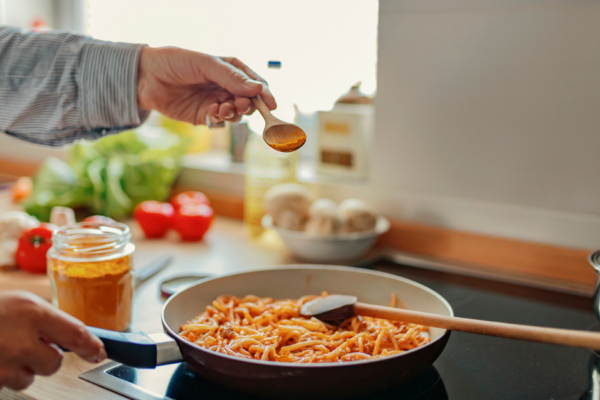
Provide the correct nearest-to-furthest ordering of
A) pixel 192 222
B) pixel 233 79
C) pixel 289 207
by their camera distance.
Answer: pixel 233 79 → pixel 289 207 → pixel 192 222

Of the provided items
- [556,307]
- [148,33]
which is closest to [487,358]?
[556,307]

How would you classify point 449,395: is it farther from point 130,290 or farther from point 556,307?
point 130,290

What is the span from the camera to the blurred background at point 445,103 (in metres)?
1.21

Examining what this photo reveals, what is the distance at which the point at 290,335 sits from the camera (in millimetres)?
897

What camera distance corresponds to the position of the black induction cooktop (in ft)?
2.64

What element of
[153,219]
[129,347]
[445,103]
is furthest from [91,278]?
[445,103]

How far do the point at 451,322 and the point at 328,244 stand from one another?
0.56 m

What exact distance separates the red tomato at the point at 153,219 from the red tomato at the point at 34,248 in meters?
0.43

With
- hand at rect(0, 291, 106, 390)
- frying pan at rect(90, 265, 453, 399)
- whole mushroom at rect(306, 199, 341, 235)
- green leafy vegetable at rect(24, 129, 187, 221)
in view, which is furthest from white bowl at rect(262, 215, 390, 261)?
hand at rect(0, 291, 106, 390)

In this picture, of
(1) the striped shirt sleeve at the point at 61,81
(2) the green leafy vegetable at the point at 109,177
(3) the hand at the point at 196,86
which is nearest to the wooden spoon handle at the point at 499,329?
(3) the hand at the point at 196,86

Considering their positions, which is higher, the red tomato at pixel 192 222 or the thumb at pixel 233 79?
the thumb at pixel 233 79

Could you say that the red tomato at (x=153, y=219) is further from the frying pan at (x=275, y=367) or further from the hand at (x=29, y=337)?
the hand at (x=29, y=337)

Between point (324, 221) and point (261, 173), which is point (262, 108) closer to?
point (324, 221)

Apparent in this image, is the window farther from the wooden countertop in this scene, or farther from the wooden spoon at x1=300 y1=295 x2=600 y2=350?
the wooden spoon at x1=300 y1=295 x2=600 y2=350
